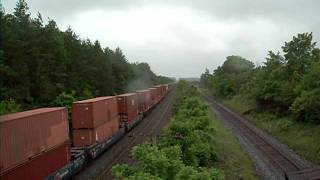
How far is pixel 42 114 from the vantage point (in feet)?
70.4

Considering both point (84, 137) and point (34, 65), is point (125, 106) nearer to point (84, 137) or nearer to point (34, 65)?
point (34, 65)

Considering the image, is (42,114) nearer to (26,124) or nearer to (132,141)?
(26,124)

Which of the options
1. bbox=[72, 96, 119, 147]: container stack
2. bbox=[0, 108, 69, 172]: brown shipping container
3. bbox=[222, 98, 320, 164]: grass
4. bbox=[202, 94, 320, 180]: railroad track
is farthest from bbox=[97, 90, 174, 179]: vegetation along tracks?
bbox=[222, 98, 320, 164]: grass

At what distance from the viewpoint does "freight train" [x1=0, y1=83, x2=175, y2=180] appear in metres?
18.3

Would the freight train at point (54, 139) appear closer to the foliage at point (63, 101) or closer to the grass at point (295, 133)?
the foliage at point (63, 101)

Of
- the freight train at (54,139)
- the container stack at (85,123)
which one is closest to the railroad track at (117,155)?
the freight train at (54,139)

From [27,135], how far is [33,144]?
0.79m

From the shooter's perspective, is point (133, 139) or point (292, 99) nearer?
point (133, 139)

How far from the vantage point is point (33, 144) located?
2028cm

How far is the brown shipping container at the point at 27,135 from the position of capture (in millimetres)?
17781

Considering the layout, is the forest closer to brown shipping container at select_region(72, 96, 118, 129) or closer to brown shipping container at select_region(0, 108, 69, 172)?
brown shipping container at select_region(72, 96, 118, 129)

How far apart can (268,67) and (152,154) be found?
50020mm

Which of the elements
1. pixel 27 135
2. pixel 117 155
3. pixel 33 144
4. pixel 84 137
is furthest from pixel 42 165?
pixel 117 155

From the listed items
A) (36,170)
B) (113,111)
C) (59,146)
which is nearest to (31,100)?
(113,111)
